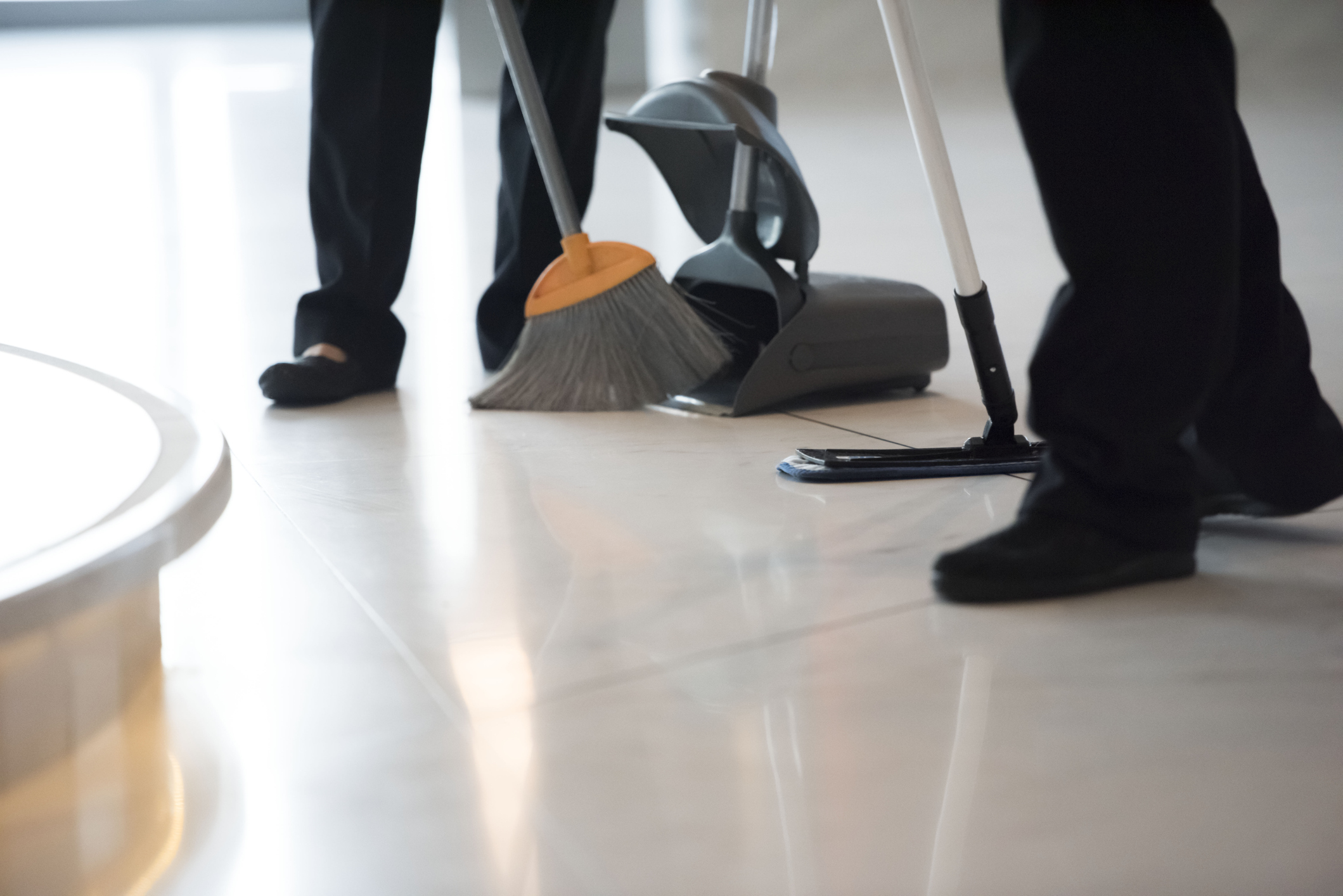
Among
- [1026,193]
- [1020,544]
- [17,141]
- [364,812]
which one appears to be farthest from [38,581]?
[17,141]

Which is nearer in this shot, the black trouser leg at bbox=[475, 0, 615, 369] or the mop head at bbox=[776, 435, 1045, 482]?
the mop head at bbox=[776, 435, 1045, 482]

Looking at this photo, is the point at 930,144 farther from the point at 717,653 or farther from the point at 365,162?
the point at 365,162

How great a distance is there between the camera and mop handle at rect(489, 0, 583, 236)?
1449 mm

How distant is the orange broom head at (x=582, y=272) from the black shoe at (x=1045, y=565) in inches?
24.7

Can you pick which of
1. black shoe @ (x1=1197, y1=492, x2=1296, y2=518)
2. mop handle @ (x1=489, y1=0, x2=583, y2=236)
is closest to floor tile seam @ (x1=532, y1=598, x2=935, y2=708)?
black shoe @ (x1=1197, y1=492, x2=1296, y2=518)

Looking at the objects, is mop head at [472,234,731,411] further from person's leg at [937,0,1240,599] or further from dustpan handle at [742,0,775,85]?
person's leg at [937,0,1240,599]

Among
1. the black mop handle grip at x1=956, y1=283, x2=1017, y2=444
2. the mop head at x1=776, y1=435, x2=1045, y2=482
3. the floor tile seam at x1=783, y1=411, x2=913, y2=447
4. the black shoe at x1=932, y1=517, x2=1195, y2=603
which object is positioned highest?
the black mop handle grip at x1=956, y1=283, x2=1017, y2=444

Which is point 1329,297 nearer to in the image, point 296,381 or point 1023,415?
point 1023,415

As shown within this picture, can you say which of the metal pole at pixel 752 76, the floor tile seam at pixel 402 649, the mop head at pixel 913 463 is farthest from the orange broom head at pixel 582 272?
the floor tile seam at pixel 402 649

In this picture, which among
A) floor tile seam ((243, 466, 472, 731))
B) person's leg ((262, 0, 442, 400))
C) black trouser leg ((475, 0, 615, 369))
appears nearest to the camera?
floor tile seam ((243, 466, 472, 731))

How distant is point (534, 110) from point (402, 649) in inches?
34.1

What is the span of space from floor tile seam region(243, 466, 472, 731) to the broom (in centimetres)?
44

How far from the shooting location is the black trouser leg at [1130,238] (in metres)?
0.81

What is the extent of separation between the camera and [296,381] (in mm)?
1423
